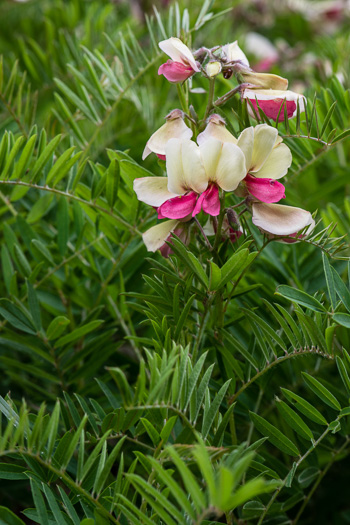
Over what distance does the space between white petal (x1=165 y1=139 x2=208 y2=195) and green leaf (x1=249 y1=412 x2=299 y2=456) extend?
0.57 feet

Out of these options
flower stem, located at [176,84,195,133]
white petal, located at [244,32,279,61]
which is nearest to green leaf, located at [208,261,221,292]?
flower stem, located at [176,84,195,133]

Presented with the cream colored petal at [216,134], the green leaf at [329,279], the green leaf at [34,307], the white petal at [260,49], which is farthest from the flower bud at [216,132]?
the white petal at [260,49]

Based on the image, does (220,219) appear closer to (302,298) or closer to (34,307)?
(302,298)

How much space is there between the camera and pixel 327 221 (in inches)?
23.5

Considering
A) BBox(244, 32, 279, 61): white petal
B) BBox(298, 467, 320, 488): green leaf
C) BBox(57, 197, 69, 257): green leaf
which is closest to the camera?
BBox(298, 467, 320, 488): green leaf

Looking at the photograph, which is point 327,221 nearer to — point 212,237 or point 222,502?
point 212,237

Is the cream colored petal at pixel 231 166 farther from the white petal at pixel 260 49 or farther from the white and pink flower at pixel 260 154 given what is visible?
the white petal at pixel 260 49

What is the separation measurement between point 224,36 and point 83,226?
622 millimetres

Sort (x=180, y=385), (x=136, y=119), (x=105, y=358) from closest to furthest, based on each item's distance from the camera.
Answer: (x=180, y=385) < (x=105, y=358) < (x=136, y=119)

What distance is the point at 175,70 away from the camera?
445mm

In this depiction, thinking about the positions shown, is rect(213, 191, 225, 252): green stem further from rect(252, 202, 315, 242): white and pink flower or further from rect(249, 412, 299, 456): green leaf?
rect(249, 412, 299, 456): green leaf

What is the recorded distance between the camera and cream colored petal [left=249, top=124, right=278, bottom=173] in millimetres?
410

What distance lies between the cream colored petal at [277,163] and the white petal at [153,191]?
0.07 m

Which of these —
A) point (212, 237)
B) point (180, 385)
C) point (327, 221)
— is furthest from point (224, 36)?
point (180, 385)
